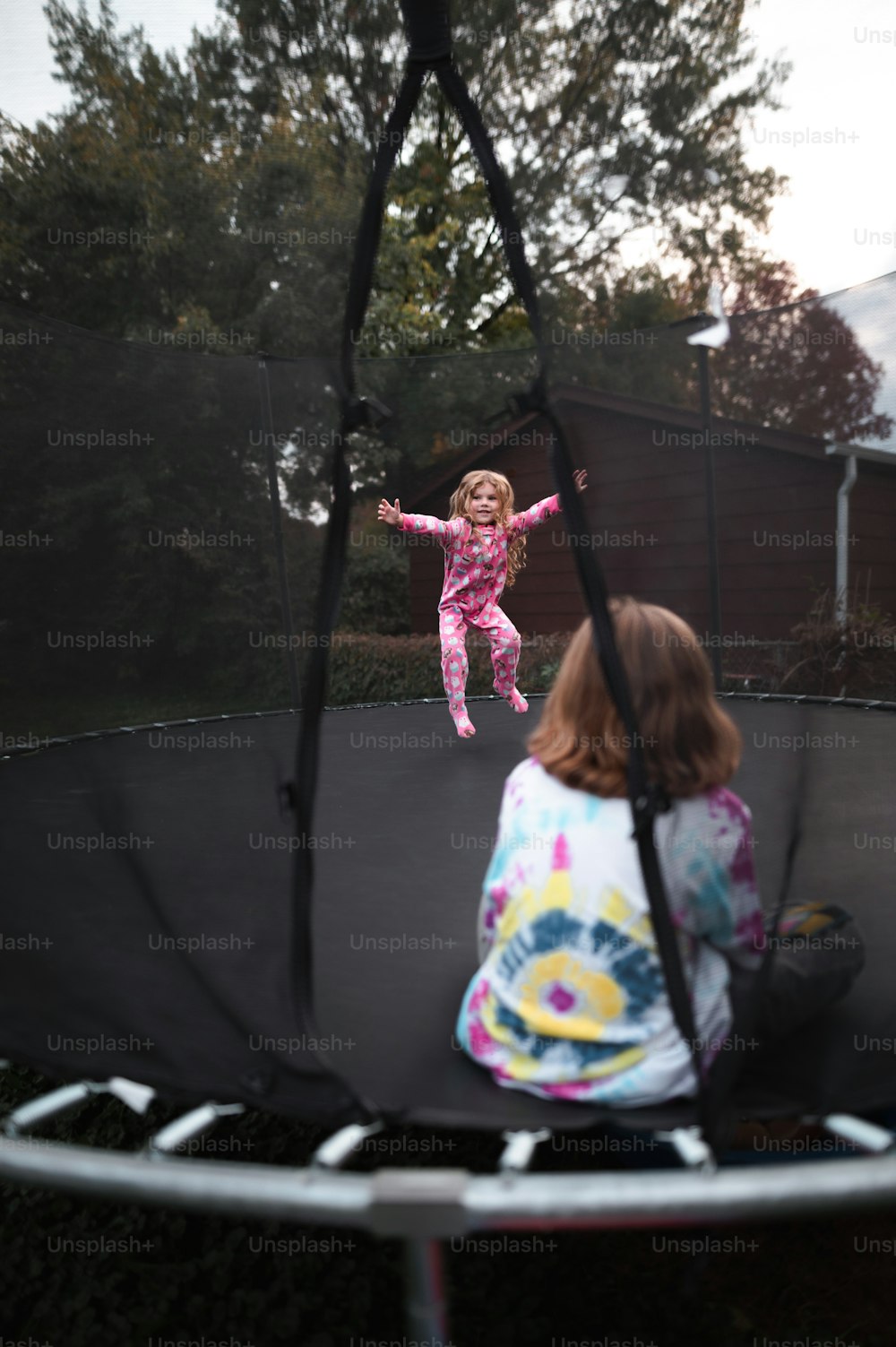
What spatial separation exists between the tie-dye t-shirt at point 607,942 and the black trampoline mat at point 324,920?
4cm

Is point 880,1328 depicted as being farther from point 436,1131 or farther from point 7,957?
point 7,957

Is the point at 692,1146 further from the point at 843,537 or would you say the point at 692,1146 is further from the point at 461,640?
the point at 461,640

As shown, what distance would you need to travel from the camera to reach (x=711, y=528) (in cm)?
185

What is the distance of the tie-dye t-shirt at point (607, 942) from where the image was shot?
950mm

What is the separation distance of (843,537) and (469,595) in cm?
136

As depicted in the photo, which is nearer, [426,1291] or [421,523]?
[426,1291]

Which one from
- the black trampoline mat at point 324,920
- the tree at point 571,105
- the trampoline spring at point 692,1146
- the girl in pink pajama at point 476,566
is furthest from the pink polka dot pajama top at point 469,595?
the trampoline spring at point 692,1146

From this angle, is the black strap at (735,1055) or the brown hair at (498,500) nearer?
the black strap at (735,1055)

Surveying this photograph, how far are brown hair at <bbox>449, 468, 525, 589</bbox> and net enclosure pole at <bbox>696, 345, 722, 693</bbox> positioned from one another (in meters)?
1.08

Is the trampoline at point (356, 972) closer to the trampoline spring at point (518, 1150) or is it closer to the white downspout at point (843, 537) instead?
the trampoline spring at point (518, 1150)

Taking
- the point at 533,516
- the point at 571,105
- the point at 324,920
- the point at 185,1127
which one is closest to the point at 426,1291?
the point at 185,1127

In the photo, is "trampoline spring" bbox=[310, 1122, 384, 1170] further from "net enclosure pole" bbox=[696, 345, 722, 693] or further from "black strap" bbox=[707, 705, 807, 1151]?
"net enclosure pole" bbox=[696, 345, 722, 693]

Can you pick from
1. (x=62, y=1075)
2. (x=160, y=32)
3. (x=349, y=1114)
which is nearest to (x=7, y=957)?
(x=62, y=1075)

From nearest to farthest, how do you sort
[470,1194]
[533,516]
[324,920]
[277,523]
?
[470,1194]
[324,920]
[277,523]
[533,516]
